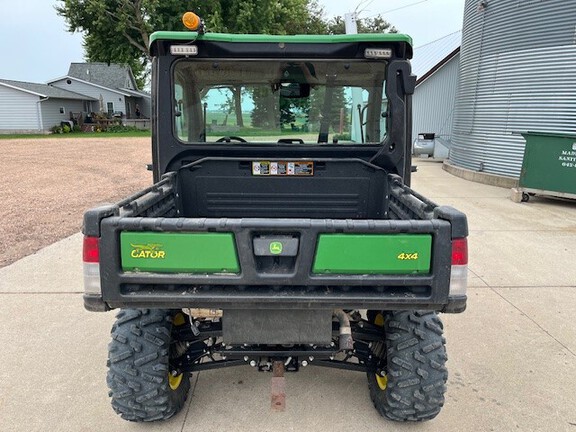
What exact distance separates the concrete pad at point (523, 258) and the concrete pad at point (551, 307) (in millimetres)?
178

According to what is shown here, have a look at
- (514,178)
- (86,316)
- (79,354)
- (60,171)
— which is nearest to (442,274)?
(79,354)

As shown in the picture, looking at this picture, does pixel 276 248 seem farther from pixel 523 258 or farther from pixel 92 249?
pixel 523 258

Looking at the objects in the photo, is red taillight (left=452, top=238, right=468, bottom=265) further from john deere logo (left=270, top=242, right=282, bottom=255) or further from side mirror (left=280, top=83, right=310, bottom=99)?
side mirror (left=280, top=83, right=310, bottom=99)

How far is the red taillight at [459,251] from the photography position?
79.1 inches

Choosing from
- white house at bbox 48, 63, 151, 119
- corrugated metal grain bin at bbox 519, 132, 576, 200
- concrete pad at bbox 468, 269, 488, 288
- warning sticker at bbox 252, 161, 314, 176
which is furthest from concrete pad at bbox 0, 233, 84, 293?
white house at bbox 48, 63, 151, 119

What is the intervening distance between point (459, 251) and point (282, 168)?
5.56ft

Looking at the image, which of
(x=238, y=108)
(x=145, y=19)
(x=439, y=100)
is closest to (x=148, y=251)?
(x=238, y=108)

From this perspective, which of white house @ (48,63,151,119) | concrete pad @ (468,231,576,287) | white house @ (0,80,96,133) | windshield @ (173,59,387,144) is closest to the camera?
windshield @ (173,59,387,144)

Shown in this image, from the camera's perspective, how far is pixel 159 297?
203cm

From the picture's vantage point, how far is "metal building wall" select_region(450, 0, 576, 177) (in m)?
9.56

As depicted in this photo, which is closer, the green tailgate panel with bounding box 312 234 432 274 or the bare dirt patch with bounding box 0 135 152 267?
the green tailgate panel with bounding box 312 234 432 274

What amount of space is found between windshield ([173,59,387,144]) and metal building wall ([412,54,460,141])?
1532cm

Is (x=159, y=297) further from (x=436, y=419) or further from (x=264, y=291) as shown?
(x=436, y=419)

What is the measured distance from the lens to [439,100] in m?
18.6
